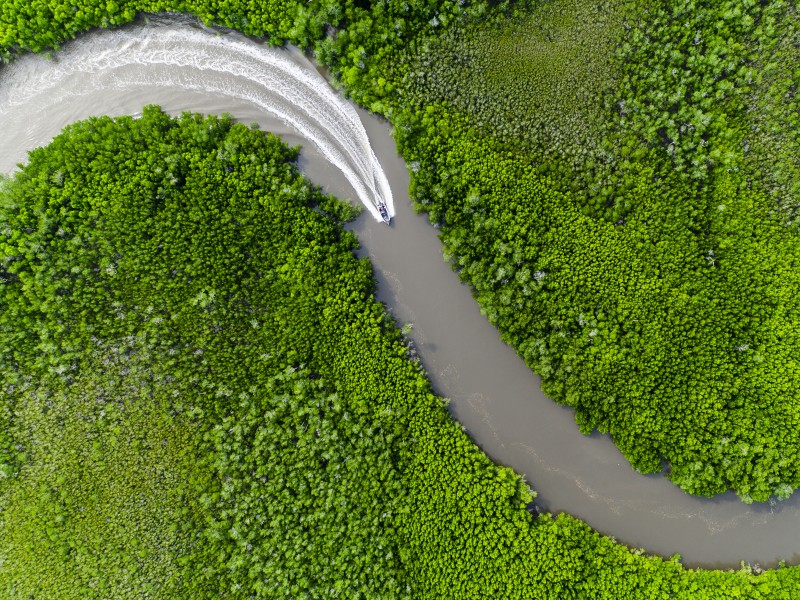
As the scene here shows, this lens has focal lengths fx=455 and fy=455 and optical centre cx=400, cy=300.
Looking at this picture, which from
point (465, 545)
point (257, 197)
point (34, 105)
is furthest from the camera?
point (34, 105)

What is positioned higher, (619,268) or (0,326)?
(0,326)

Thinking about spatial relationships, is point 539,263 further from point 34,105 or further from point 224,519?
point 34,105

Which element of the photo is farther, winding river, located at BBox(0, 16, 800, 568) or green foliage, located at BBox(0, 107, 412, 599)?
winding river, located at BBox(0, 16, 800, 568)

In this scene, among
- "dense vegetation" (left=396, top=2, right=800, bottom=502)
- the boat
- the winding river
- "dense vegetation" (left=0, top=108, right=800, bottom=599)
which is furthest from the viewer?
the boat

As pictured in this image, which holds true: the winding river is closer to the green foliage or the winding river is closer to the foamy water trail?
the foamy water trail

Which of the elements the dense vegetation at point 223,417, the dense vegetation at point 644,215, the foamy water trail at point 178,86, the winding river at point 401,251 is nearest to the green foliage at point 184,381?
the dense vegetation at point 223,417

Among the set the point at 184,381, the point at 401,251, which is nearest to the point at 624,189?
the point at 401,251

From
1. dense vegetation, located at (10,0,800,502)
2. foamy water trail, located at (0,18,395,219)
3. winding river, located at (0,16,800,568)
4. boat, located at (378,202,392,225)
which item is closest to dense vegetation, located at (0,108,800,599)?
winding river, located at (0,16,800,568)

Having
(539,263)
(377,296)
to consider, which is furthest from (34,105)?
(539,263)
